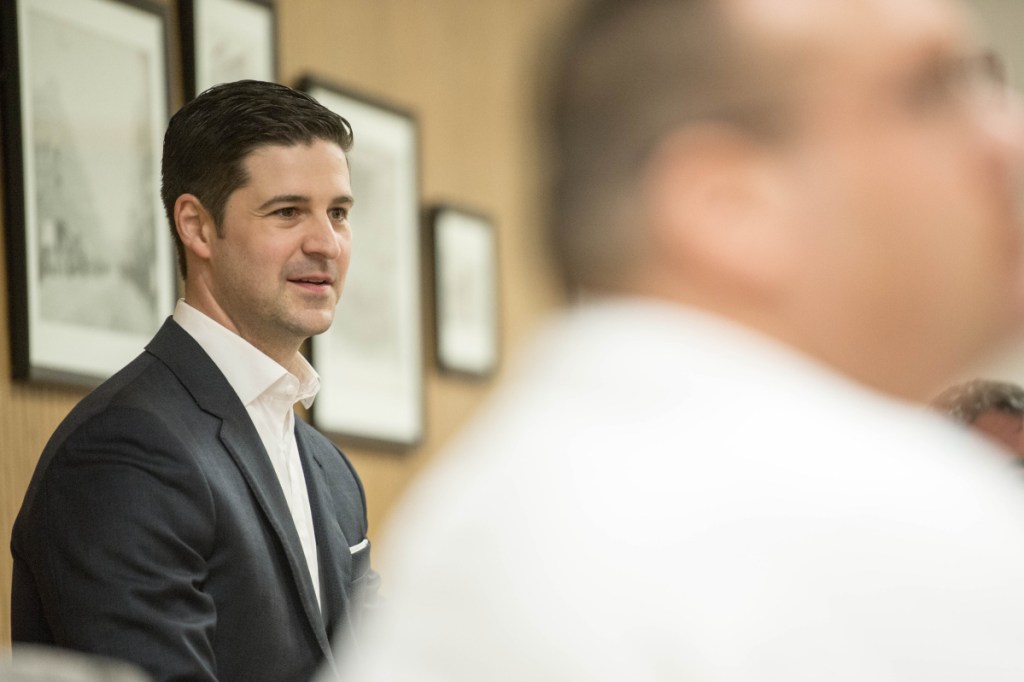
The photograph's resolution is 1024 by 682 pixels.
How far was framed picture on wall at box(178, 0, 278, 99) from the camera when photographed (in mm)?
3793

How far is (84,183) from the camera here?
3.41 meters

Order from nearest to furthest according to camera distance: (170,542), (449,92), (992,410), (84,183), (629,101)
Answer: (629,101)
(170,542)
(84,183)
(992,410)
(449,92)

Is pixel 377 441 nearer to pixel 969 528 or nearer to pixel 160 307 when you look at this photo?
pixel 160 307

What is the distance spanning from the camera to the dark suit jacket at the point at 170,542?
6.66 feet

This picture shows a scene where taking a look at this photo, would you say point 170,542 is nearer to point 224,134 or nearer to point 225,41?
point 224,134

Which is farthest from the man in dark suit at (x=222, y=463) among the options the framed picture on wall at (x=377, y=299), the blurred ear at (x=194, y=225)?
the framed picture on wall at (x=377, y=299)

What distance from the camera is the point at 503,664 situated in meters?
0.72

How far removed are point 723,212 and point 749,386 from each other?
0.10m

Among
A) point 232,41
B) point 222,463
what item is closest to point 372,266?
point 232,41

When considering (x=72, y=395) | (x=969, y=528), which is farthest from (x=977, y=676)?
(x=72, y=395)

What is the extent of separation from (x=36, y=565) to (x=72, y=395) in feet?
4.35

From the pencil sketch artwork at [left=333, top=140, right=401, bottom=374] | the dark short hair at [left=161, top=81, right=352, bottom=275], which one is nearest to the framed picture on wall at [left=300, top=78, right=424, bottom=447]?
the pencil sketch artwork at [left=333, top=140, right=401, bottom=374]

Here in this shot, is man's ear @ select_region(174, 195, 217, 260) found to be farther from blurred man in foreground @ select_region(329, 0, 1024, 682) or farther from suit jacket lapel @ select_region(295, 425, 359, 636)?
blurred man in foreground @ select_region(329, 0, 1024, 682)

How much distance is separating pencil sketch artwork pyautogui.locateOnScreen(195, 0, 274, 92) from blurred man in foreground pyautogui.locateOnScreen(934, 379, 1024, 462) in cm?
201
